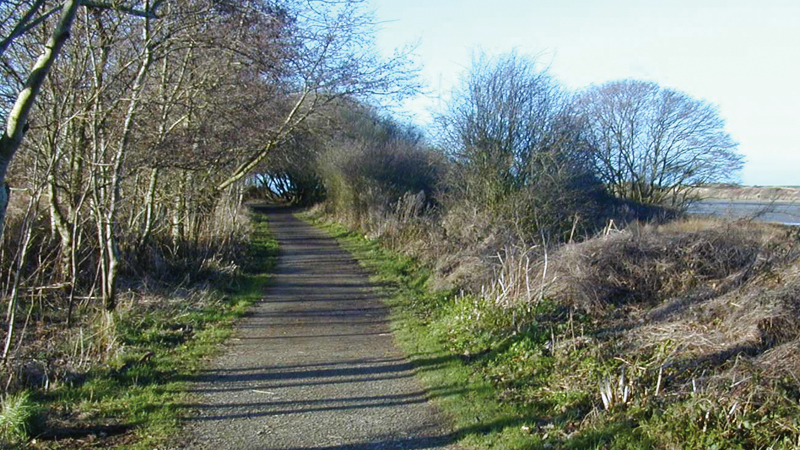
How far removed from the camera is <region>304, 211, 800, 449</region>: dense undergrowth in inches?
Result: 219

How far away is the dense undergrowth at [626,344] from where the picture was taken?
18.2ft

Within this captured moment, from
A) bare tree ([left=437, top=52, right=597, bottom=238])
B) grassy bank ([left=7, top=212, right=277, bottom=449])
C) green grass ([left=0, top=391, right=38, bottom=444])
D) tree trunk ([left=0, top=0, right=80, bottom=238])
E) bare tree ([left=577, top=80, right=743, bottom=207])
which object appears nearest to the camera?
tree trunk ([left=0, top=0, right=80, bottom=238])

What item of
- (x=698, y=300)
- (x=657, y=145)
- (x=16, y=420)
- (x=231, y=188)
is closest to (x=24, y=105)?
(x=16, y=420)

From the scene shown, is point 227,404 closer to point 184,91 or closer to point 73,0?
point 73,0

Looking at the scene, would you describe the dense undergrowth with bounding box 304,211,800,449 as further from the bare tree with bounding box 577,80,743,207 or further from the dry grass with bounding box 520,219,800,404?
the bare tree with bounding box 577,80,743,207

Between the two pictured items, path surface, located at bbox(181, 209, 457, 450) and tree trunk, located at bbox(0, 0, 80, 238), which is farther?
path surface, located at bbox(181, 209, 457, 450)

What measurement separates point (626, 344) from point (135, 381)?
5.30 meters

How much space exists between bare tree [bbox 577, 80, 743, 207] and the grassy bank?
24043mm

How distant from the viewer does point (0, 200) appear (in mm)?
5102

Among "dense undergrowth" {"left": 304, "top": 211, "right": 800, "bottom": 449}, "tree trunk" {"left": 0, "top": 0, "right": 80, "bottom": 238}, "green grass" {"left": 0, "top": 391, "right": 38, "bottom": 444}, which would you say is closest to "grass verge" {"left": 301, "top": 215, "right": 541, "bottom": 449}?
"dense undergrowth" {"left": 304, "top": 211, "right": 800, "bottom": 449}

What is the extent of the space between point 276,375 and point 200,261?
24.0 feet

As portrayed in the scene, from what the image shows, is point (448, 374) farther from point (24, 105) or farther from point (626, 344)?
point (24, 105)

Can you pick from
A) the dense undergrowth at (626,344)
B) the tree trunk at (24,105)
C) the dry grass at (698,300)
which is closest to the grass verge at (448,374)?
the dense undergrowth at (626,344)

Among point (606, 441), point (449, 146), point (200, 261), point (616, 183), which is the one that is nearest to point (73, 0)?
point (606, 441)
